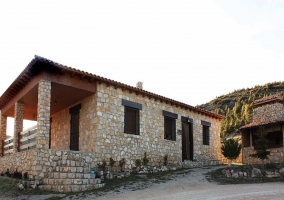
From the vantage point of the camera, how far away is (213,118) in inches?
839

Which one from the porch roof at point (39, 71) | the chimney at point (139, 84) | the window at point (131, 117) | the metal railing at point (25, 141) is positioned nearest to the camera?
the porch roof at point (39, 71)

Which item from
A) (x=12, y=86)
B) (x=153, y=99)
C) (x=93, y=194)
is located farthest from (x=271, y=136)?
(x=12, y=86)

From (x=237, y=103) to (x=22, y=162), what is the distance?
1240 inches

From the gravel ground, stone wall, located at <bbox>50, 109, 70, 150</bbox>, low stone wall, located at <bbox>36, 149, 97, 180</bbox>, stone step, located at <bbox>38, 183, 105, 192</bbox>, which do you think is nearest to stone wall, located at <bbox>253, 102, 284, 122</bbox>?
the gravel ground

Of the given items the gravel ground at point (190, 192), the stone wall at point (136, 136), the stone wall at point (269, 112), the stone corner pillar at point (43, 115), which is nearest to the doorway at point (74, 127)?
the stone wall at point (136, 136)

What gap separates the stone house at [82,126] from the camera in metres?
12.0

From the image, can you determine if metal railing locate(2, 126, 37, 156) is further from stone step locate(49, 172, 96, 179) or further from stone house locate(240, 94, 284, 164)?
stone house locate(240, 94, 284, 164)

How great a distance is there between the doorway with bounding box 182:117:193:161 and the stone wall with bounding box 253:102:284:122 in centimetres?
558

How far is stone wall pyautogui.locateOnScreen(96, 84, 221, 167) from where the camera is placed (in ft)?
46.3

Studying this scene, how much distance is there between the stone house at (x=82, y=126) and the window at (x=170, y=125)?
0.17ft

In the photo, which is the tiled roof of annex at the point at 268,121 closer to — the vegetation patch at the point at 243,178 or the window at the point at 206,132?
the window at the point at 206,132

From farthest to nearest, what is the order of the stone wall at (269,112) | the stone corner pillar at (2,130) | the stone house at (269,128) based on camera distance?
the stone wall at (269,112), the stone house at (269,128), the stone corner pillar at (2,130)

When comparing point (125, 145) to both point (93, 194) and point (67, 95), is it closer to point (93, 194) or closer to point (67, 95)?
point (67, 95)

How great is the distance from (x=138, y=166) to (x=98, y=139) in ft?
8.30
